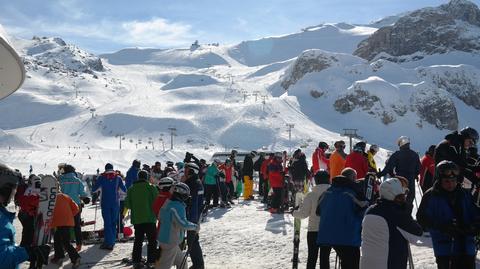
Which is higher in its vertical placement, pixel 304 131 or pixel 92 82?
pixel 92 82

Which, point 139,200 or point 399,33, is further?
point 399,33

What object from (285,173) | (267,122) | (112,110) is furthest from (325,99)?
(285,173)

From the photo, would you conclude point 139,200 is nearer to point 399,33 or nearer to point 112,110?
point 112,110

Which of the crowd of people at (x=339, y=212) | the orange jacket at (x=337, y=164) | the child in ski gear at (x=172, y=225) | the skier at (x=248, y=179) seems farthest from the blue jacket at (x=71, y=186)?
the skier at (x=248, y=179)

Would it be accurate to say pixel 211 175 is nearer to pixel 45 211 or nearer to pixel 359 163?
pixel 359 163

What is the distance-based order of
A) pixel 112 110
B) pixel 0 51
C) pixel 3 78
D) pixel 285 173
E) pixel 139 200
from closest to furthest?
pixel 0 51
pixel 3 78
pixel 139 200
pixel 285 173
pixel 112 110

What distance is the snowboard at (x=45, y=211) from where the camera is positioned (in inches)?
241

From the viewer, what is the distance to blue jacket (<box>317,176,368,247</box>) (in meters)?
5.61

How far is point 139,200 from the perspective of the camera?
8531mm

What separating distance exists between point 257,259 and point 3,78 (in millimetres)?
5695

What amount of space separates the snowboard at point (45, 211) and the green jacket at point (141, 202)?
1653mm

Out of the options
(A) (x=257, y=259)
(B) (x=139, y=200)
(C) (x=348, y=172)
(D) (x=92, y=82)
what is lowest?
(A) (x=257, y=259)

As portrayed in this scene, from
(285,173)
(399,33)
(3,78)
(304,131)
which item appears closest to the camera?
(3,78)

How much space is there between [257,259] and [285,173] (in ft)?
19.8
